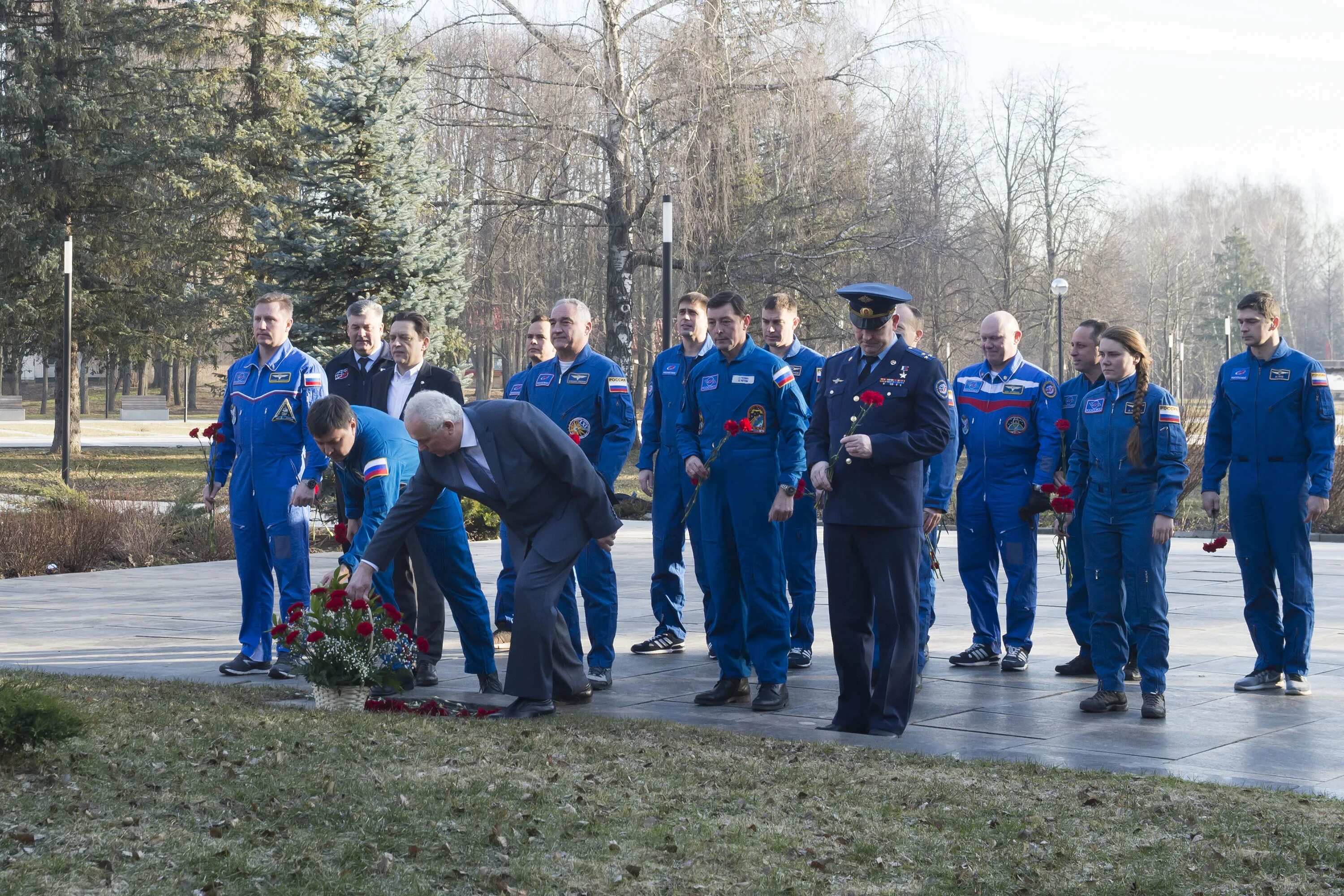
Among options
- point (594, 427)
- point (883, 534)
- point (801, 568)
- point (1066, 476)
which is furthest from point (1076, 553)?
point (594, 427)

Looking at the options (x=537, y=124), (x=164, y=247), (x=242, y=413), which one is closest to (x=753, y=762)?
(x=242, y=413)

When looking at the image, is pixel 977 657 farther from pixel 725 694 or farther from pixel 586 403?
pixel 586 403

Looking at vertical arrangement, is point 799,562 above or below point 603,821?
above

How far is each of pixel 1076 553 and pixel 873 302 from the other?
244 centimetres

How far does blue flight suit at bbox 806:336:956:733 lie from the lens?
22.1 ft

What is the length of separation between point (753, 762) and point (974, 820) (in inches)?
45.2

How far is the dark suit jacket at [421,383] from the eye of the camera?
345 inches

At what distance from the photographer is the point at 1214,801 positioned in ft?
17.2

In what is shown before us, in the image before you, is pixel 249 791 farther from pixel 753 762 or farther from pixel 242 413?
pixel 242 413

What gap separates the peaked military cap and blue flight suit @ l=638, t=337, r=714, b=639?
6.62ft

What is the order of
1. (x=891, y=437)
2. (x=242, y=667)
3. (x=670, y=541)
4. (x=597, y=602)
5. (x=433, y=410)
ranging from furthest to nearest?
(x=670, y=541) → (x=242, y=667) → (x=597, y=602) → (x=891, y=437) → (x=433, y=410)

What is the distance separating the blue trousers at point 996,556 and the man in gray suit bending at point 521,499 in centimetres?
265

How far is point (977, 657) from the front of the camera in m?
8.78

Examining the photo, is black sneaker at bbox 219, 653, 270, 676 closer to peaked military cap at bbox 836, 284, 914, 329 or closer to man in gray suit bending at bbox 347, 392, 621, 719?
man in gray suit bending at bbox 347, 392, 621, 719
